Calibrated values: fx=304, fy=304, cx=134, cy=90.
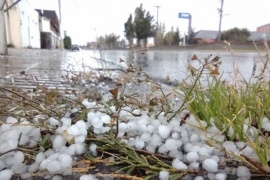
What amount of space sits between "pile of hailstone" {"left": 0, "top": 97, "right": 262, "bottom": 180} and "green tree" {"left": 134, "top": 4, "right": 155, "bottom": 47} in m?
44.4

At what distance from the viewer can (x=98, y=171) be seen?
905 millimetres

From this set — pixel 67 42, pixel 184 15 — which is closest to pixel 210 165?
pixel 184 15

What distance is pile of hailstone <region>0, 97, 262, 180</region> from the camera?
2.87 feet

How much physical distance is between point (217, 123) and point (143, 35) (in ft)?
150

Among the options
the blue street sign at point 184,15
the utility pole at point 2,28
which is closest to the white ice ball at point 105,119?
the utility pole at point 2,28

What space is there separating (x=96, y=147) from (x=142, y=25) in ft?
149

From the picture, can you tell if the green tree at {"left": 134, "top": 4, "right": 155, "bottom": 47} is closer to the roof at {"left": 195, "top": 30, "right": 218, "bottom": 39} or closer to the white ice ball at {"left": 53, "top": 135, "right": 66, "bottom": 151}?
the roof at {"left": 195, "top": 30, "right": 218, "bottom": 39}

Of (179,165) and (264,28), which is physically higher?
(264,28)

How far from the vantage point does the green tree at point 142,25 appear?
4547 cm

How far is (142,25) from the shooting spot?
149ft

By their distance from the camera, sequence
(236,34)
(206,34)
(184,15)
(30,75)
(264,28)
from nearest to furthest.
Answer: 1. (30,75)
2. (184,15)
3. (236,34)
4. (264,28)
5. (206,34)

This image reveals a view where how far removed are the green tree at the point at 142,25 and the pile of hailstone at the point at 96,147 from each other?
4437cm

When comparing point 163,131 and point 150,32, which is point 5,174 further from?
point 150,32

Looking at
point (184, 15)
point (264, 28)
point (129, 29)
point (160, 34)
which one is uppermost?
point (184, 15)
